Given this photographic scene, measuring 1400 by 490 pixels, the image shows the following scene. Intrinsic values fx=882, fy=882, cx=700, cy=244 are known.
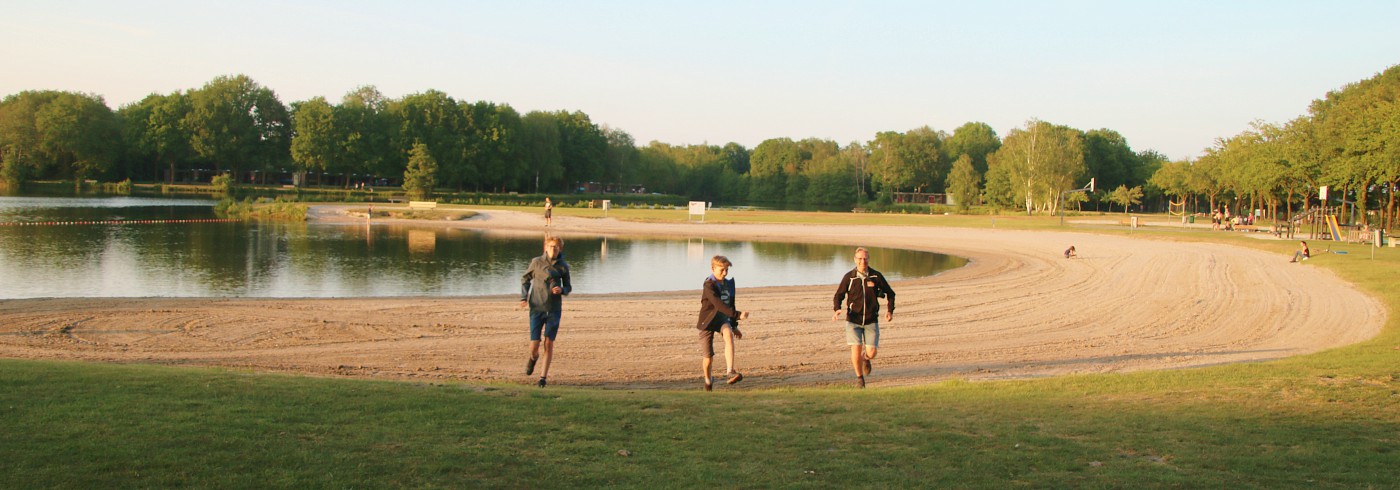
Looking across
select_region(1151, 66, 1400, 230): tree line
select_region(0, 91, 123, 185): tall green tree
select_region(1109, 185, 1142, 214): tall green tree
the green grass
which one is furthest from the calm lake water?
select_region(0, 91, 123, 185): tall green tree

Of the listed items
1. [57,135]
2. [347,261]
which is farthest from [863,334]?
[57,135]

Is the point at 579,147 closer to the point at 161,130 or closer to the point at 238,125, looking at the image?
the point at 238,125

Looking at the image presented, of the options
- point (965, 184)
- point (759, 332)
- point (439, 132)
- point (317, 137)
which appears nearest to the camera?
point (759, 332)

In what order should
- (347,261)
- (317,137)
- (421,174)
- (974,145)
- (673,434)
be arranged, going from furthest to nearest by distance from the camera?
(974,145) < (317,137) < (421,174) < (347,261) < (673,434)

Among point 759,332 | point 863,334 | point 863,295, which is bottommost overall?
point 759,332

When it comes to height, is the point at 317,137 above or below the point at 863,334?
above

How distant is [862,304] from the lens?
11.1 meters

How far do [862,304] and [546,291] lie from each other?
3.94m

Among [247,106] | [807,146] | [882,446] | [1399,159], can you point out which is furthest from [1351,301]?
[807,146]

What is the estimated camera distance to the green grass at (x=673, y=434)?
596 centimetres

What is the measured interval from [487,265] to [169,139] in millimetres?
90528

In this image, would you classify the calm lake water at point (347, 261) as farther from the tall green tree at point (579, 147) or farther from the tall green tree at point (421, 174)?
the tall green tree at point (579, 147)

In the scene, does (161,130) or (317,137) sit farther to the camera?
(161,130)

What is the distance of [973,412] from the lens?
28.1 feet
